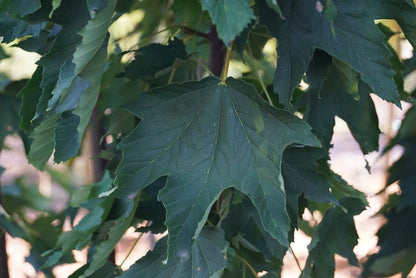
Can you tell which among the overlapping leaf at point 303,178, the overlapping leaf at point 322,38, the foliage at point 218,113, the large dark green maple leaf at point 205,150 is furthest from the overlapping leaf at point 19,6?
the overlapping leaf at point 303,178

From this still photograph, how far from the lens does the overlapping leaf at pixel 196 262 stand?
0.70 meters

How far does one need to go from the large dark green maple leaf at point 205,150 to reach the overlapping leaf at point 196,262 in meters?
0.08

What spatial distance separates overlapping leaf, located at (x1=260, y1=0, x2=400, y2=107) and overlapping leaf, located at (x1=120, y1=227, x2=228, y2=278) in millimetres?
203

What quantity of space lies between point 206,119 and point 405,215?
348mm

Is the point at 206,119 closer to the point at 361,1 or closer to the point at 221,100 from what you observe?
the point at 221,100

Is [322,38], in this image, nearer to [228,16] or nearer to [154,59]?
A: [228,16]

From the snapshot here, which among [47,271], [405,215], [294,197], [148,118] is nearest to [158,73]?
[148,118]

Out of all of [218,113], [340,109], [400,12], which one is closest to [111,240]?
[218,113]

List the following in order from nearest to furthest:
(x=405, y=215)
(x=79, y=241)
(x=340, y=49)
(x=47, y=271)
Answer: (x=405, y=215) < (x=340, y=49) < (x=79, y=241) < (x=47, y=271)

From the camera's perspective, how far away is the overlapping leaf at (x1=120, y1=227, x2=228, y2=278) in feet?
2.29

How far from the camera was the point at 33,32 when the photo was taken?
0.73m

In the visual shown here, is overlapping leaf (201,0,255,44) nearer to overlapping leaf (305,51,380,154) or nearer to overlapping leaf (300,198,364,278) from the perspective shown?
overlapping leaf (305,51,380,154)

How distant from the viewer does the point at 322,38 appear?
2.15 ft

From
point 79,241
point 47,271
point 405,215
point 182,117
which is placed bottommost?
point 47,271
